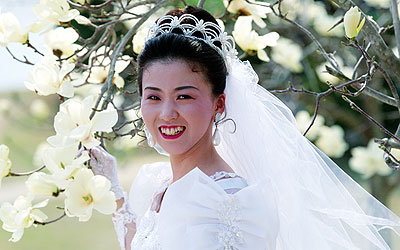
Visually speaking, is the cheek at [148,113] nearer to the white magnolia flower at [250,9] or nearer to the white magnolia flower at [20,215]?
the white magnolia flower at [20,215]

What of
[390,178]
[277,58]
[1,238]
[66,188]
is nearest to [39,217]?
[66,188]

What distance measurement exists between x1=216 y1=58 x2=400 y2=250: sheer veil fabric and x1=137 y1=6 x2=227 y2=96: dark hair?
0.06m

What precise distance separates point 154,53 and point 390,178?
2.09m

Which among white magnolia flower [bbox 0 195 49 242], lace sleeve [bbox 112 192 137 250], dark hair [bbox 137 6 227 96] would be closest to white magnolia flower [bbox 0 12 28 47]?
dark hair [bbox 137 6 227 96]

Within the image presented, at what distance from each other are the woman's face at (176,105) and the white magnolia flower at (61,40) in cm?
31

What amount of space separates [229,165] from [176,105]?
28 cm

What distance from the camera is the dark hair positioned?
4.57 feet

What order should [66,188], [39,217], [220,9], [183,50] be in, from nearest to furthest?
[66,188]
[39,217]
[183,50]
[220,9]

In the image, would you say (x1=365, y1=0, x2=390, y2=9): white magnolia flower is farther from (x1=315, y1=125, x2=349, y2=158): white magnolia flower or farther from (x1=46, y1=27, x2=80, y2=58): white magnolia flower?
(x1=46, y1=27, x2=80, y2=58): white magnolia flower

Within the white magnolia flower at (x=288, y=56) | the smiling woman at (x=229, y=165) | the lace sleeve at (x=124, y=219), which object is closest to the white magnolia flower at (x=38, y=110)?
the white magnolia flower at (x=288, y=56)

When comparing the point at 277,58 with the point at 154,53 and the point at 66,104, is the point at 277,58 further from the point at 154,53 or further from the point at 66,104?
the point at 66,104

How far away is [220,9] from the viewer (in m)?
2.41

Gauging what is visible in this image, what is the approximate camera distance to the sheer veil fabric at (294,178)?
1398 mm

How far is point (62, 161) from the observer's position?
117 cm
